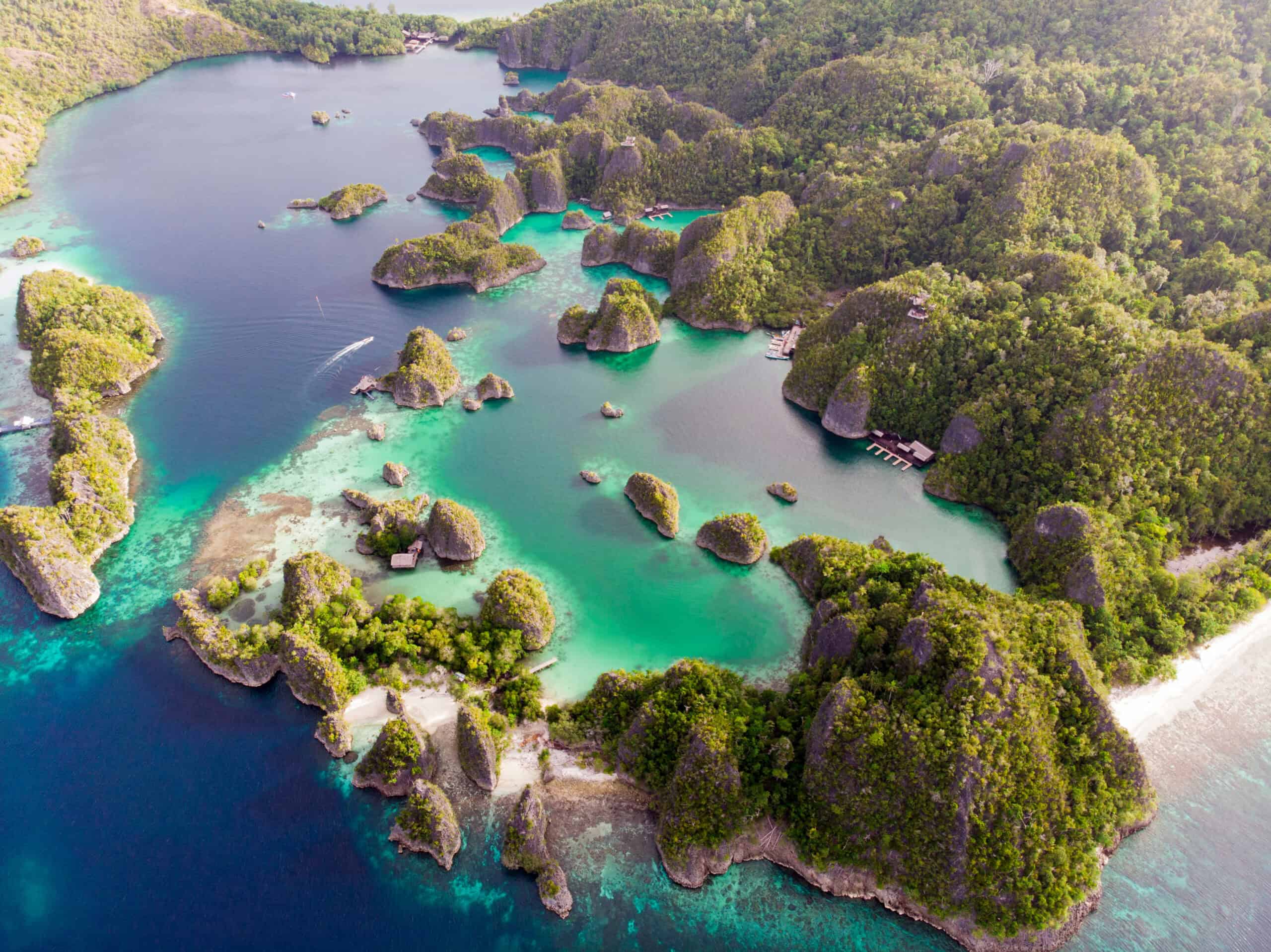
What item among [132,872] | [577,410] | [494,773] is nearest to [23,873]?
[132,872]

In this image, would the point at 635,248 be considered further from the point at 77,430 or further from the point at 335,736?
the point at 335,736

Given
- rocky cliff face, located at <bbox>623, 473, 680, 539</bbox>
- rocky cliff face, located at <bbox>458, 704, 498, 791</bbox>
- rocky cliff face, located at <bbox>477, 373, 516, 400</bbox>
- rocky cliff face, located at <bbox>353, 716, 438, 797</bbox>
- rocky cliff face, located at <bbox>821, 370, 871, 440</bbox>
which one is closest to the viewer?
rocky cliff face, located at <bbox>458, 704, 498, 791</bbox>

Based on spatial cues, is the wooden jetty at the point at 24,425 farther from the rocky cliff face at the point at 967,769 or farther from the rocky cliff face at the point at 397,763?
the rocky cliff face at the point at 967,769

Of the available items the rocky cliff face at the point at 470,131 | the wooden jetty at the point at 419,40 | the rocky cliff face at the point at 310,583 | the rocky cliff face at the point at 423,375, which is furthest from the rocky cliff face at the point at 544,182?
the wooden jetty at the point at 419,40

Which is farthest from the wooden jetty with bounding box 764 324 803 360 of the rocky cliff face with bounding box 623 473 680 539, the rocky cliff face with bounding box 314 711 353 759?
the rocky cliff face with bounding box 314 711 353 759

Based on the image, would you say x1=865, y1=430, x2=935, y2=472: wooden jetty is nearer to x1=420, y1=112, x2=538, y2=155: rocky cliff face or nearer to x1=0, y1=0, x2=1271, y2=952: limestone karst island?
x1=0, y1=0, x2=1271, y2=952: limestone karst island

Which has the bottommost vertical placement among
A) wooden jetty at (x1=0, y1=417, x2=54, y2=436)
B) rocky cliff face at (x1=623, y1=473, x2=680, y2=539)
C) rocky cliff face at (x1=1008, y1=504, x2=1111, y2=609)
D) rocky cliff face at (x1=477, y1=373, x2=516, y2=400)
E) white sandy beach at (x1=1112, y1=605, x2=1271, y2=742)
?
wooden jetty at (x1=0, y1=417, x2=54, y2=436)

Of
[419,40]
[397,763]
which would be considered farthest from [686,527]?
[419,40]

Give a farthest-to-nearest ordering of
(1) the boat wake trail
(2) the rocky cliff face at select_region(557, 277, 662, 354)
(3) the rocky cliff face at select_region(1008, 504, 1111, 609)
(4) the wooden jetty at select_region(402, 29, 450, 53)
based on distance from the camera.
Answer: (4) the wooden jetty at select_region(402, 29, 450, 53) → (2) the rocky cliff face at select_region(557, 277, 662, 354) → (1) the boat wake trail → (3) the rocky cliff face at select_region(1008, 504, 1111, 609)
